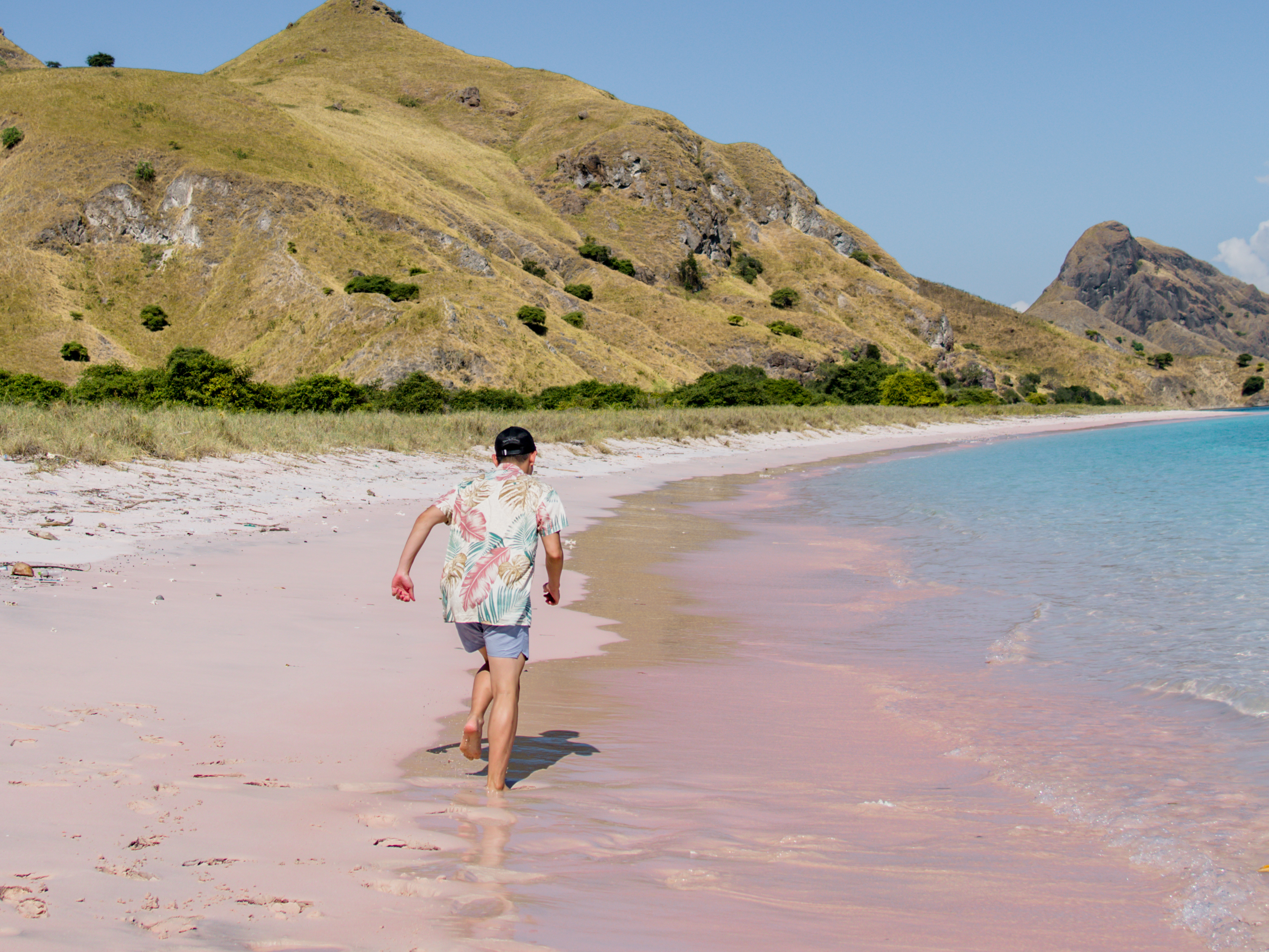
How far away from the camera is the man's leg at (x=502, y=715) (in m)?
4.55

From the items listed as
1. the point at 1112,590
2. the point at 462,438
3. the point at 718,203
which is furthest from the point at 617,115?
the point at 1112,590

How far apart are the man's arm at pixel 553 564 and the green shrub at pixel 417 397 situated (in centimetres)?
3515

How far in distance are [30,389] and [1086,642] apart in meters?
43.2

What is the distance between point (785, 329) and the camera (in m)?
96.1

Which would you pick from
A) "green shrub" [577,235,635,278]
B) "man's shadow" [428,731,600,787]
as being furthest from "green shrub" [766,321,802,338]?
"man's shadow" [428,731,600,787]

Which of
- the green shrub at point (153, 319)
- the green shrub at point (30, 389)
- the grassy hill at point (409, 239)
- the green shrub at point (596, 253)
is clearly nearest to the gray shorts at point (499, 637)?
the green shrub at point (30, 389)

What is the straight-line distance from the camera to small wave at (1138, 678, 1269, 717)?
6.46 metres

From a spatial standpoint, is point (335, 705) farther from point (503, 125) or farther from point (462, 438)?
point (503, 125)

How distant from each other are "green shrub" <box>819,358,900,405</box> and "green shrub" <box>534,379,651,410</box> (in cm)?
2931

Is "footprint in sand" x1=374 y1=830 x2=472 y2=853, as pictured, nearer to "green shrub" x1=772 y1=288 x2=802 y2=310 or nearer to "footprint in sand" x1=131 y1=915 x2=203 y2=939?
"footprint in sand" x1=131 y1=915 x2=203 y2=939

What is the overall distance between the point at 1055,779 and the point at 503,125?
135 metres

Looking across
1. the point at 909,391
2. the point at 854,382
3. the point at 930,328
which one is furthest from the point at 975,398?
the point at 930,328

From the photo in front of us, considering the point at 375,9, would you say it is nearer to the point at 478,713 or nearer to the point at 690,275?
the point at 690,275

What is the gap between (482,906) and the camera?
3271mm
